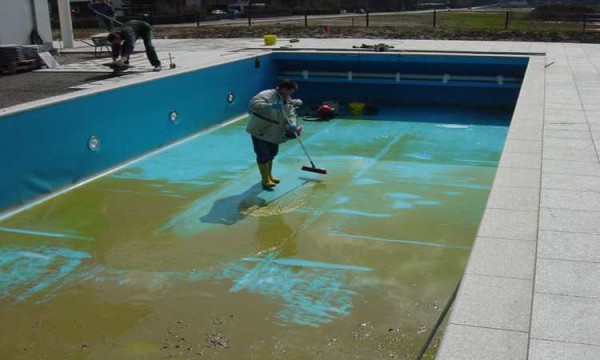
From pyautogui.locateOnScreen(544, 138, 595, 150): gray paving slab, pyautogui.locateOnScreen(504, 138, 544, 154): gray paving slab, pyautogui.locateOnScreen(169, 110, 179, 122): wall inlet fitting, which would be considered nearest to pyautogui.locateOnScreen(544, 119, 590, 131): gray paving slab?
pyautogui.locateOnScreen(544, 138, 595, 150): gray paving slab

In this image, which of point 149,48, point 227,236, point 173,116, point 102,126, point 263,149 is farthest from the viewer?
point 149,48

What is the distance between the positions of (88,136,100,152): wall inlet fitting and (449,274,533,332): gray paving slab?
7102 millimetres

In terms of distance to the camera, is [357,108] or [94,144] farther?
[357,108]

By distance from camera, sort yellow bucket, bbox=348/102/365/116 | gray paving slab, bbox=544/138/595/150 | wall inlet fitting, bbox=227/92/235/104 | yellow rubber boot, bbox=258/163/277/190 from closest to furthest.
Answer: gray paving slab, bbox=544/138/595/150, yellow rubber boot, bbox=258/163/277/190, wall inlet fitting, bbox=227/92/235/104, yellow bucket, bbox=348/102/365/116

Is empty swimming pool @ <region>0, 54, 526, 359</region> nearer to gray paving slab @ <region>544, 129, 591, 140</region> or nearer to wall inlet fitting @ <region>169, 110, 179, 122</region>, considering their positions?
wall inlet fitting @ <region>169, 110, 179, 122</region>

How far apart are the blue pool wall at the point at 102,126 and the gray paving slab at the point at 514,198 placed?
594 cm

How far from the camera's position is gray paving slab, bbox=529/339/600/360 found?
10.2 ft

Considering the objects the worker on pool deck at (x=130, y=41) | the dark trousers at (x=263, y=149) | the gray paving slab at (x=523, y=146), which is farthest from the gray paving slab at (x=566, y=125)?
the worker on pool deck at (x=130, y=41)

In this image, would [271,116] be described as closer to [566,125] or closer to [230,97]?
[566,125]

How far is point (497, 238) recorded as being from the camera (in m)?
4.55

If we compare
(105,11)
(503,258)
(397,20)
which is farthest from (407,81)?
(397,20)

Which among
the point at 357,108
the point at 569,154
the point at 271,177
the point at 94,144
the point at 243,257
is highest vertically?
the point at 569,154

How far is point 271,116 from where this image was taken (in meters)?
8.17

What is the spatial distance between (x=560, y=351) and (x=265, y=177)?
6049 mm
